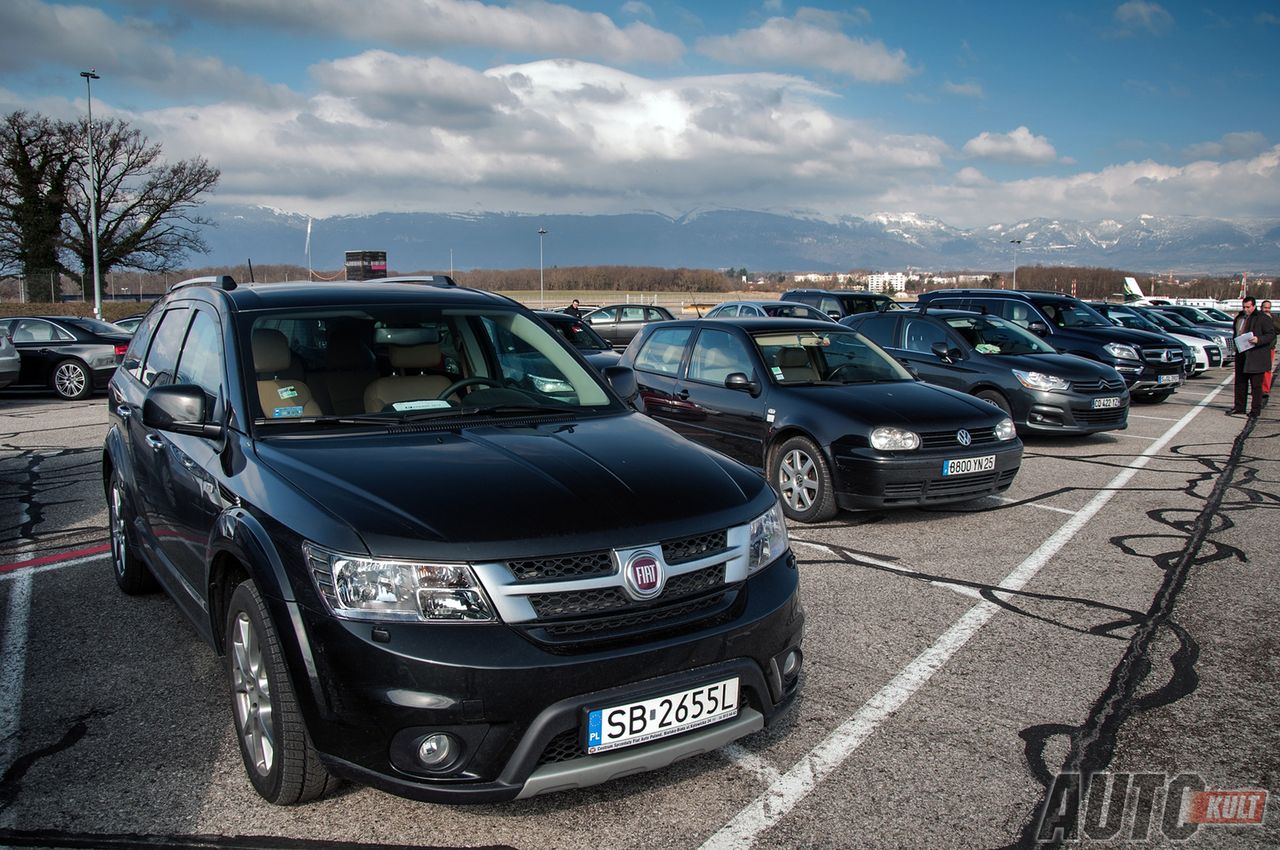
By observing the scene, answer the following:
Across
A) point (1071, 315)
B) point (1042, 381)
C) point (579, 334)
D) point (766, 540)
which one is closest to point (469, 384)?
point (766, 540)

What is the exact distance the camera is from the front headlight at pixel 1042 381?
1111 centimetres

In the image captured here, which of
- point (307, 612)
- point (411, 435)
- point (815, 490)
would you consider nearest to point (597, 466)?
point (411, 435)

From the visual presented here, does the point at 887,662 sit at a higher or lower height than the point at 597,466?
lower

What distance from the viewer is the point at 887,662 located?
14.3 ft

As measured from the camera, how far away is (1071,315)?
17734 millimetres

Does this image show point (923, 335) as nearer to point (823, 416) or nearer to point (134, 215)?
point (823, 416)

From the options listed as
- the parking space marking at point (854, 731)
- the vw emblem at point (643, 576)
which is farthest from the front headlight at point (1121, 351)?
the vw emblem at point (643, 576)

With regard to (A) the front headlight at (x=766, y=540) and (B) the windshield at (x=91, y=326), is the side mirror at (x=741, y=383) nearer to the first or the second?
(A) the front headlight at (x=766, y=540)

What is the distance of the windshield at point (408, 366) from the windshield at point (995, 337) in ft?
28.7

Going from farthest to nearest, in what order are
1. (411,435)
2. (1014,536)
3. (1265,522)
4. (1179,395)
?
(1179,395) < (1265,522) < (1014,536) < (411,435)

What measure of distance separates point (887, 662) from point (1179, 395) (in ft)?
55.4

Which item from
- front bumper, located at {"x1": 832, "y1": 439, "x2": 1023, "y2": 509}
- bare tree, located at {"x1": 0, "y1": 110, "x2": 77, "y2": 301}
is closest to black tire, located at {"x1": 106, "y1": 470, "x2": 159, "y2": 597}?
front bumper, located at {"x1": 832, "y1": 439, "x2": 1023, "y2": 509}

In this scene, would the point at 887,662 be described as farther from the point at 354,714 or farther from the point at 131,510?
the point at 131,510

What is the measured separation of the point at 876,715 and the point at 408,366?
2418 millimetres
